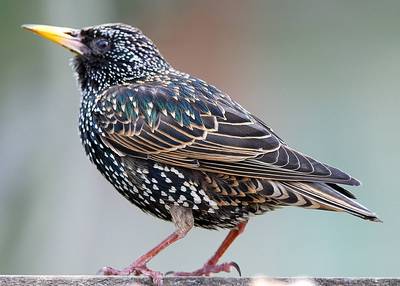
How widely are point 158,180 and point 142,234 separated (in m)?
2.89

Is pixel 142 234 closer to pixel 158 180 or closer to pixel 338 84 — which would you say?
pixel 338 84

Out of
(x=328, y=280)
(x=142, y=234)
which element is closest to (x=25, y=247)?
(x=142, y=234)

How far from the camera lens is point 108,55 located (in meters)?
5.59

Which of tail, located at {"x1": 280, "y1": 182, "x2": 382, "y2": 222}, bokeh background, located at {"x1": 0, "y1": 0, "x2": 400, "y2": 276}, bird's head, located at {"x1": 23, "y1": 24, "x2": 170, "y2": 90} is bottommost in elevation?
bokeh background, located at {"x1": 0, "y1": 0, "x2": 400, "y2": 276}

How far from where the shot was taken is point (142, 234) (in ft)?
25.9

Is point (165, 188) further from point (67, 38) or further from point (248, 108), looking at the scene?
point (248, 108)

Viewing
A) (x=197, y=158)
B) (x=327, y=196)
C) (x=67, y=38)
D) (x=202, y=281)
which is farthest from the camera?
(x=67, y=38)

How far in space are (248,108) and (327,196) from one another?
3.18m

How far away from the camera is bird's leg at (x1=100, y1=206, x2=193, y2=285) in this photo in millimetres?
4906

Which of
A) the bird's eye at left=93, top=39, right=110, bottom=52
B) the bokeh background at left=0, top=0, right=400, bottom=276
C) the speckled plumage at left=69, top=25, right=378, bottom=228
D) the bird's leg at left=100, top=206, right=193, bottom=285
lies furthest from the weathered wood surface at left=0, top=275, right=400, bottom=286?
the bokeh background at left=0, top=0, right=400, bottom=276

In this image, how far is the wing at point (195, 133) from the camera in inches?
192

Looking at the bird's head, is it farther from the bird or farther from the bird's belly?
the bird's belly

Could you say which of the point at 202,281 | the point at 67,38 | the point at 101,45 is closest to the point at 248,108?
the point at 101,45

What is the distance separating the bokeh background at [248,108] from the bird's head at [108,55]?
2253 mm
